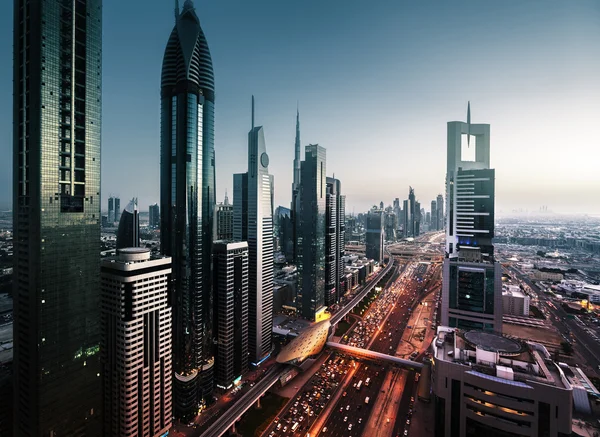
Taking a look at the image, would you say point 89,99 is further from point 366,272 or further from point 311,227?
point 366,272

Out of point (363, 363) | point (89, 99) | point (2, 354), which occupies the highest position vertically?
point (89, 99)

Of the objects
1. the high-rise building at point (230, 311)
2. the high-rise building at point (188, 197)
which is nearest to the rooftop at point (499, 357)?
the high-rise building at point (230, 311)

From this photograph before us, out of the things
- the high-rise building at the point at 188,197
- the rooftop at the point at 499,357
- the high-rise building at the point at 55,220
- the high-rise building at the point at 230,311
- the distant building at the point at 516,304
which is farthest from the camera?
the distant building at the point at 516,304

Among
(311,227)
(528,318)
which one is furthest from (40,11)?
(528,318)

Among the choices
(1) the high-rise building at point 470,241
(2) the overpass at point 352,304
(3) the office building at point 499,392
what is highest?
(1) the high-rise building at point 470,241

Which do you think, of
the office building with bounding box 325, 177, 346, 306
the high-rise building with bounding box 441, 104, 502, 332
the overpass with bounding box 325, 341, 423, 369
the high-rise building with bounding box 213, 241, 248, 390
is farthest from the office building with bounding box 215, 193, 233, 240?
the high-rise building with bounding box 441, 104, 502, 332

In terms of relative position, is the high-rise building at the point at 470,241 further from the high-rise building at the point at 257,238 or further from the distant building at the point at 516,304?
the high-rise building at the point at 257,238
